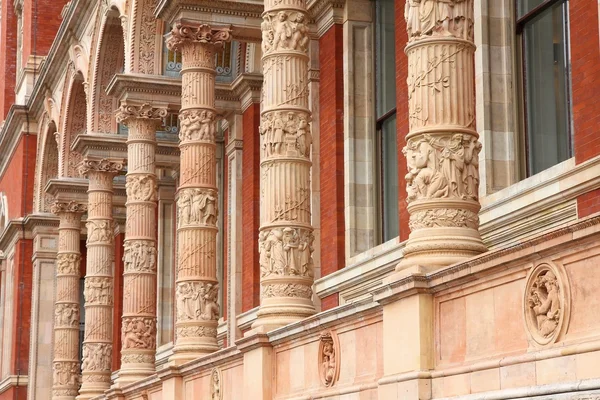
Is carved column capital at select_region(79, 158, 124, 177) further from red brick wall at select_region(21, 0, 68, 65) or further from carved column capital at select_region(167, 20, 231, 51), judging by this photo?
red brick wall at select_region(21, 0, 68, 65)

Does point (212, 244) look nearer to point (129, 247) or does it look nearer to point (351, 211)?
point (351, 211)

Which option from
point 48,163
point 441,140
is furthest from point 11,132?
point 441,140

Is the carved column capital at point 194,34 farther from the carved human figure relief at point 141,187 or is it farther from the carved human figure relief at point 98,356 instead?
the carved human figure relief at point 98,356

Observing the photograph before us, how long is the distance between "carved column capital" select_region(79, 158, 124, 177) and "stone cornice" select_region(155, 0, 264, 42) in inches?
344

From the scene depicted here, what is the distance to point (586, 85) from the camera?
1391 centimetres

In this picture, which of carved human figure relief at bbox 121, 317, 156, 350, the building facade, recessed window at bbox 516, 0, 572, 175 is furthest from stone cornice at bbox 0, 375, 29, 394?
recessed window at bbox 516, 0, 572, 175

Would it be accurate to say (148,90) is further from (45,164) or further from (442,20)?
(45,164)

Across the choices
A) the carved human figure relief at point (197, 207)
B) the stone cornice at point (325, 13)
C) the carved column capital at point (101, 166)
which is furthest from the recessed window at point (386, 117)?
the carved column capital at point (101, 166)

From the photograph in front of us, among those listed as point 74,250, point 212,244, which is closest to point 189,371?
point 212,244

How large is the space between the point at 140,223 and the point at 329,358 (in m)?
12.4

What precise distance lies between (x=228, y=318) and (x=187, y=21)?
8.04 m

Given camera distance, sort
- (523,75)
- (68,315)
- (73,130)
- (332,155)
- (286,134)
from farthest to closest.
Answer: (68,315) → (73,130) → (332,155) → (286,134) → (523,75)

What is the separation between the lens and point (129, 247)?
25859 millimetres

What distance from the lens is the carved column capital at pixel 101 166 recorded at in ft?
98.8
